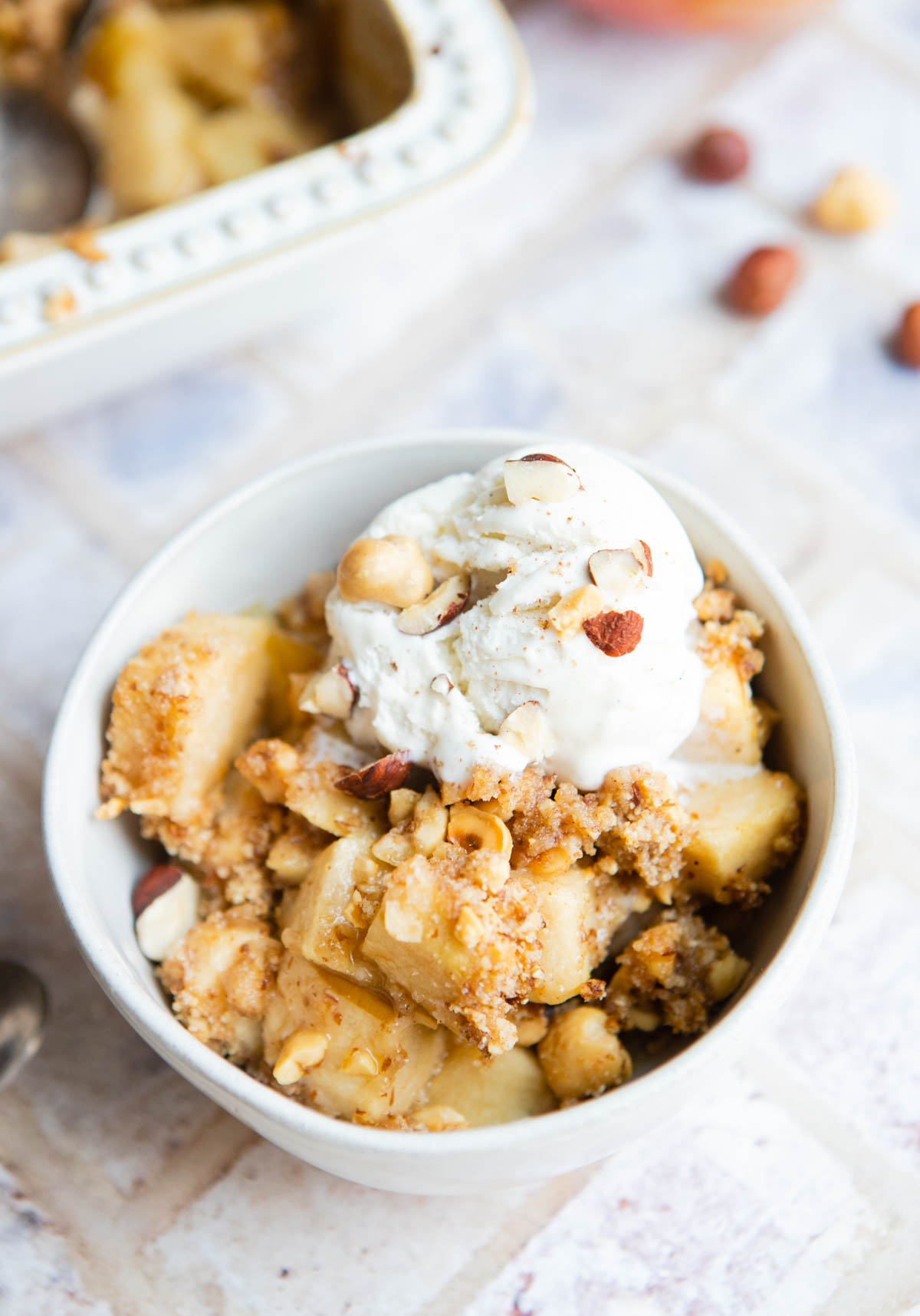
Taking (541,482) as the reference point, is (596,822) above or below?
below

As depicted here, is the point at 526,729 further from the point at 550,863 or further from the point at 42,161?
the point at 42,161

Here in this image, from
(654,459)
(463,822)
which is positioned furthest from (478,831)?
(654,459)

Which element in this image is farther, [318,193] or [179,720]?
[318,193]

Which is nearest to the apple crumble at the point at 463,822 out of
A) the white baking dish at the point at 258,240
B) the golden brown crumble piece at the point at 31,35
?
the white baking dish at the point at 258,240

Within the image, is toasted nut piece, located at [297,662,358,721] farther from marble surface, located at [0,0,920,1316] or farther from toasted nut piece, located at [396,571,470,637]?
marble surface, located at [0,0,920,1316]

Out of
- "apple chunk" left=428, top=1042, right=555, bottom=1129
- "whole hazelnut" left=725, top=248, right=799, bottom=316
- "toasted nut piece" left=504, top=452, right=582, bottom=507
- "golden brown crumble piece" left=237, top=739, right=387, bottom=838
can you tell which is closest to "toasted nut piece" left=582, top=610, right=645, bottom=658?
"toasted nut piece" left=504, top=452, right=582, bottom=507

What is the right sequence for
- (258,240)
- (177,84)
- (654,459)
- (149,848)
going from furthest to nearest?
(177,84), (654,459), (258,240), (149,848)

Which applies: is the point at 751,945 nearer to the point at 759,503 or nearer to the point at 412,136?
the point at 759,503

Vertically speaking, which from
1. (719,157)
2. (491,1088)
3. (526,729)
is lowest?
(491,1088)
